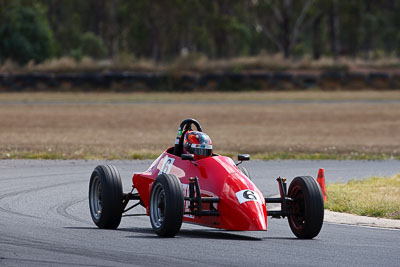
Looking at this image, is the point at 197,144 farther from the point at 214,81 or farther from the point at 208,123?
the point at 214,81

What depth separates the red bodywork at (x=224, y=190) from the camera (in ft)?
34.9

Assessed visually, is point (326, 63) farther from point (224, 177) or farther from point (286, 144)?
point (224, 177)

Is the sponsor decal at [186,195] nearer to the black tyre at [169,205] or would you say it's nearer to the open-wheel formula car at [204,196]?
the open-wheel formula car at [204,196]

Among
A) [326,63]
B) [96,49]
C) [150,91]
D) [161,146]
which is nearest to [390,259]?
[161,146]

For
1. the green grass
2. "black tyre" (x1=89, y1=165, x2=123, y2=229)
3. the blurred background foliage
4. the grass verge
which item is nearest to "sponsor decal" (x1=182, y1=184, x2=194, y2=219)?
"black tyre" (x1=89, y1=165, x2=123, y2=229)

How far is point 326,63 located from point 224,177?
44985mm

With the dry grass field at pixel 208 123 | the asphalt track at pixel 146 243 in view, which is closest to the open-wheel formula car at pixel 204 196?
the asphalt track at pixel 146 243

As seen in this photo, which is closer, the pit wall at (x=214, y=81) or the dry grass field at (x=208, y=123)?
the dry grass field at (x=208, y=123)

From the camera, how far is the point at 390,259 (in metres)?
9.79

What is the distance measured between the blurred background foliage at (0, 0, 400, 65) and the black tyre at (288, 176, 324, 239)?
44920 millimetres

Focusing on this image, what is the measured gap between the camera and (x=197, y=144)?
12125 mm

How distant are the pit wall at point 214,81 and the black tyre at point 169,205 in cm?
4065

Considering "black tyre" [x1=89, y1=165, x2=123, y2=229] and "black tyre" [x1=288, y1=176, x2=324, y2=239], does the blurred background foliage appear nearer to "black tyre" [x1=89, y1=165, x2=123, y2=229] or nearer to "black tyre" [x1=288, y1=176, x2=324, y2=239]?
"black tyre" [x1=89, y1=165, x2=123, y2=229]

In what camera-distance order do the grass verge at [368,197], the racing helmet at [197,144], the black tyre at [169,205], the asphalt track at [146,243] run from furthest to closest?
the grass verge at [368,197], the racing helmet at [197,144], the black tyre at [169,205], the asphalt track at [146,243]
